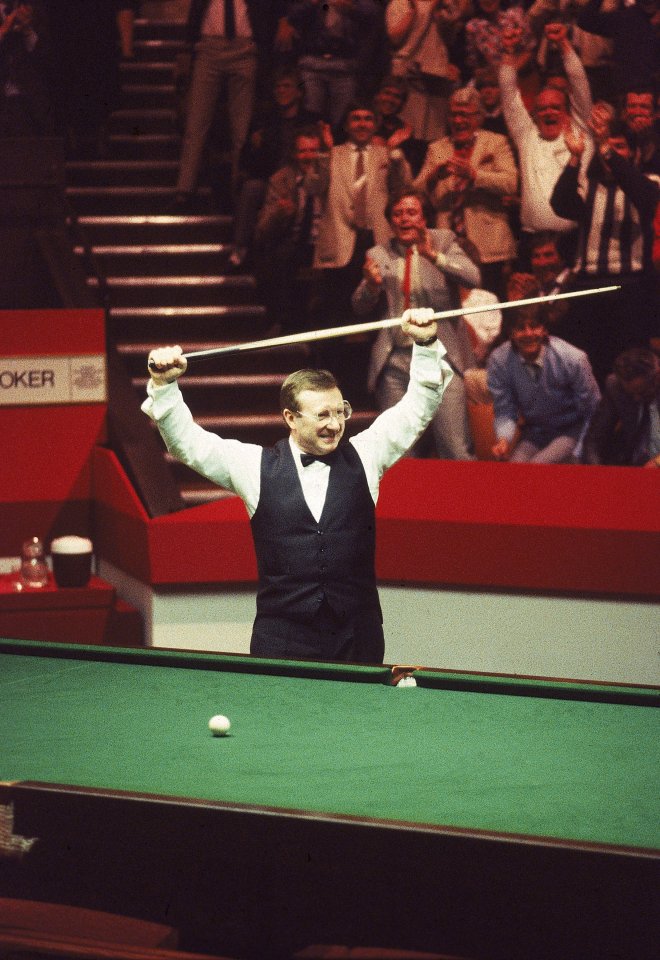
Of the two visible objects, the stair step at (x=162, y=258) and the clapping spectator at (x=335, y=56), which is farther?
the stair step at (x=162, y=258)

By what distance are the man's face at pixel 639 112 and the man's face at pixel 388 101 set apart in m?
1.30

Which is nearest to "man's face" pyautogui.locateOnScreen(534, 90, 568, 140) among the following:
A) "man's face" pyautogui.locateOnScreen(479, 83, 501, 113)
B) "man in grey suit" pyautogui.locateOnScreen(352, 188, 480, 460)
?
"man's face" pyautogui.locateOnScreen(479, 83, 501, 113)

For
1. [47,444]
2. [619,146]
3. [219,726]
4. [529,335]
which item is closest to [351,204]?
[529,335]

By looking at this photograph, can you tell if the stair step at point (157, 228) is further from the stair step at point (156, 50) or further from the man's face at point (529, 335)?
the man's face at point (529, 335)

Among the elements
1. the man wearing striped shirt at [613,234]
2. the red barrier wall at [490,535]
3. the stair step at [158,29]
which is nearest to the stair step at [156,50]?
the stair step at [158,29]

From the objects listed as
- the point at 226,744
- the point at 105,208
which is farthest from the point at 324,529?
the point at 105,208


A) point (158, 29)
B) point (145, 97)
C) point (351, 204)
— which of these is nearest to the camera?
point (351, 204)

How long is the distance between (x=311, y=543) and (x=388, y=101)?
3.97 metres

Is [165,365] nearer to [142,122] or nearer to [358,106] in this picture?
[358,106]

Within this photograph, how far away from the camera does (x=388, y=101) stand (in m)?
7.42

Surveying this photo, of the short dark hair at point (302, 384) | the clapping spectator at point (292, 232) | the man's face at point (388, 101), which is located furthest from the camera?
the clapping spectator at point (292, 232)

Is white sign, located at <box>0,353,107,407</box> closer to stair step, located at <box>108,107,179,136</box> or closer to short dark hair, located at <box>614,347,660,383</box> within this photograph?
short dark hair, located at <box>614,347,660,383</box>

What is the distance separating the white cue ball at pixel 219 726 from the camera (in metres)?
3.14

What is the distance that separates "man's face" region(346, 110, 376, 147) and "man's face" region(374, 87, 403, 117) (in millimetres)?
189
